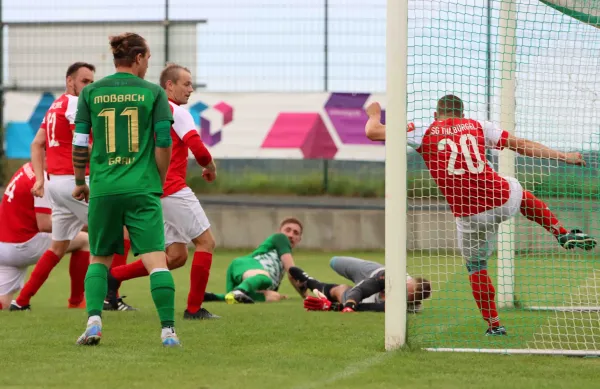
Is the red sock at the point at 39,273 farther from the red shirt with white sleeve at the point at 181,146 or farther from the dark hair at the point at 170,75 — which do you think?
the dark hair at the point at 170,75

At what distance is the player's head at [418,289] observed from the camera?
295 inches

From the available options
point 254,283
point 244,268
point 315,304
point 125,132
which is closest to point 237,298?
point 254,283

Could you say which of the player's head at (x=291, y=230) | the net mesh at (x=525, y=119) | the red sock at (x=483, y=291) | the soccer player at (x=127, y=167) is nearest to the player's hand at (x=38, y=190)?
the soccer player at (x=127, y=167)

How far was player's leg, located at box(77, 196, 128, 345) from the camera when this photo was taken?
19.8ft

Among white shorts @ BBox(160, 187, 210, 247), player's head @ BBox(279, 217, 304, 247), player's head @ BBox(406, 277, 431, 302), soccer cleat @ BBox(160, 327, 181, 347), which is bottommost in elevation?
soccer cleat @ BBox(160, 327, 181, 347)

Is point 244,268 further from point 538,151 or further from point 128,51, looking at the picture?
point 128,51

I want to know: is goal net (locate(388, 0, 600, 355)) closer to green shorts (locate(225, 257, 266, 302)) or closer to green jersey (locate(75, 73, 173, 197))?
green jersey (locate(75, 73, 173, 197))

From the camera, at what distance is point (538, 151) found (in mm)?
6883

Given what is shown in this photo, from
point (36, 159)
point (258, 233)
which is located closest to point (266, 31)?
point (258, 233)

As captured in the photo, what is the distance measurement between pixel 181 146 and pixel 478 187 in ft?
7.40

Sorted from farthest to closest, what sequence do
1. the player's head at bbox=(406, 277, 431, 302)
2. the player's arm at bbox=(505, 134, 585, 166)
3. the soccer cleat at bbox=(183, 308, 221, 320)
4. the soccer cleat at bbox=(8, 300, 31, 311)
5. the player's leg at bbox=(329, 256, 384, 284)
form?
1. the player's leg at bbox=(329, 256, 384, 284)
2. the soccer cleat at bbox=(8, 300, 31, 311)
3. the soccer cleat at bbox=(183, 308, 221, 320)
4. the player's head at bbox=(406, 277, 431, 302)
5. the player's arm at bbox=(505, 134, 585, 166)

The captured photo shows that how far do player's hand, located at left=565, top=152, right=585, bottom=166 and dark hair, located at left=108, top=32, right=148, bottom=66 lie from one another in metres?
2.83

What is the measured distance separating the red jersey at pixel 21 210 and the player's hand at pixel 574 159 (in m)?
4.53

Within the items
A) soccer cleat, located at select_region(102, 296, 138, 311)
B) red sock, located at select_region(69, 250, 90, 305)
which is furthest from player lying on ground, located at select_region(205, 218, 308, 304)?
red sock, located at select_region(69, 250, 90, 305)
